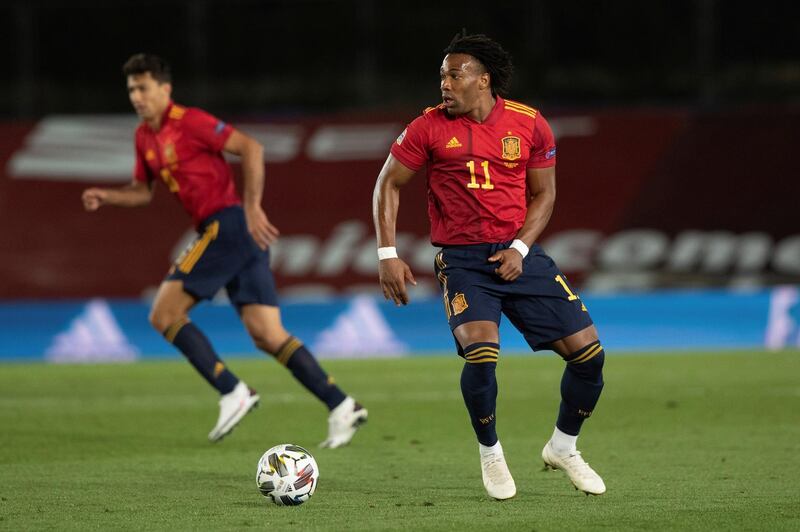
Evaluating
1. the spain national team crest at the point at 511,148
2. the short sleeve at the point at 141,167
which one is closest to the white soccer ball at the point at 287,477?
the spain national team crest at the point at 511,148

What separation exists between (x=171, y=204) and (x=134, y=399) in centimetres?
825

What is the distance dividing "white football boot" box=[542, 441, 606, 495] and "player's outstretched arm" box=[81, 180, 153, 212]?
370 centimetres

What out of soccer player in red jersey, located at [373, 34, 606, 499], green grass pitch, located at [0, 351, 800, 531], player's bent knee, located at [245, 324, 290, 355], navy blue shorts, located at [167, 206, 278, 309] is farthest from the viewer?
navy blue shorts, located at [167, 206, 278, 309]

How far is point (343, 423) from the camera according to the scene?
8445 mm

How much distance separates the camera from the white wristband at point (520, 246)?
6438 mm

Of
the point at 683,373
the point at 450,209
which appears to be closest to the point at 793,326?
the point at 683,373

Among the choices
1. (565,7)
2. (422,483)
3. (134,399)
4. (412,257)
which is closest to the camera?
(422,483)

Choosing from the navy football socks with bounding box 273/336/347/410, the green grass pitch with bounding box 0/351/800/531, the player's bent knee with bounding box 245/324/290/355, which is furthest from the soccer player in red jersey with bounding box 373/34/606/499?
the player's bent knee with bounding box 245/324/290/355

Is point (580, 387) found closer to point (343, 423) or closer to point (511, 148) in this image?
point (511, 148)

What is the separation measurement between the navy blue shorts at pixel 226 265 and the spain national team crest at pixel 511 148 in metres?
2.78

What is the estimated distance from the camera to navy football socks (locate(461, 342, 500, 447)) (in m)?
6.29

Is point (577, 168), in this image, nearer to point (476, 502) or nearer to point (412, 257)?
point (412, 257)

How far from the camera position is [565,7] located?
20.5 m

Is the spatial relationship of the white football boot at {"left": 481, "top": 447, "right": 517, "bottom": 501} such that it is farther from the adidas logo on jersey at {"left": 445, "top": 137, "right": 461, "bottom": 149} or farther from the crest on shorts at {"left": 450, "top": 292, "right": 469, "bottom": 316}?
the adidas logo on jersey at {"left": 445, "top": 137, "right": 461, "bottom": 149}
